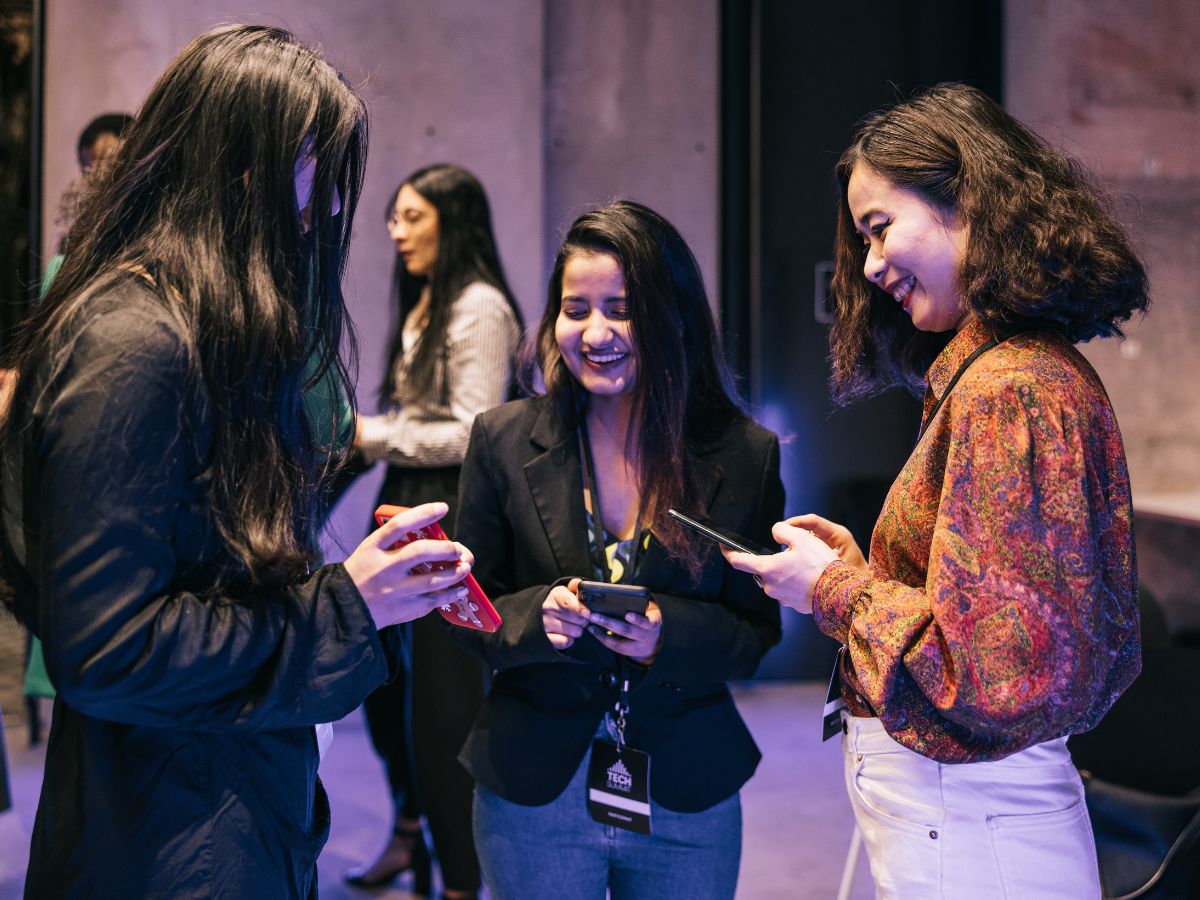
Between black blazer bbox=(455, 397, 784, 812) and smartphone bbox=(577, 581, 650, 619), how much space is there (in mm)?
93

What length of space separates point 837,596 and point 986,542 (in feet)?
0.78

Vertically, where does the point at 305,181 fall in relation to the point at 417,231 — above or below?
below

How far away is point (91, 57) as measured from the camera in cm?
458

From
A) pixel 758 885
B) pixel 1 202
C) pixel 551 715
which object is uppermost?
pixel 1 202

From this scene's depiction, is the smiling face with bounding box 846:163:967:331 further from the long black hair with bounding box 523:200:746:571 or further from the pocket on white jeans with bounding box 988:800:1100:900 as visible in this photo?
the pocket on white jeans with bounding box 988:800:1100:900

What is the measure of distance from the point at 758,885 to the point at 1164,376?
267 centimetres

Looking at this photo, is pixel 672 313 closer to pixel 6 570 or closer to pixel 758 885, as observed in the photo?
pixel 6 570

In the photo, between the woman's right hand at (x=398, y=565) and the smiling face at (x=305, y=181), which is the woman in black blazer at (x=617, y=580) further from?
the smiling face at (x=305, y=181)

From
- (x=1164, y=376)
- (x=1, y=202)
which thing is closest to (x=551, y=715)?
(x=1164, y=376)

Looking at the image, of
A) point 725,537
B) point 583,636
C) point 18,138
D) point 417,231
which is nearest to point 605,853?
point 583,636

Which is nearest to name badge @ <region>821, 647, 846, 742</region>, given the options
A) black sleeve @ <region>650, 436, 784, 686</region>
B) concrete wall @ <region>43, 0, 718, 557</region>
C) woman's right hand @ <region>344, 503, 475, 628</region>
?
black sleeve @ <region>650, 436, 784, 686</region>

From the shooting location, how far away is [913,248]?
1531 millimetres

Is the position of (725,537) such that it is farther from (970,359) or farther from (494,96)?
(494,96)

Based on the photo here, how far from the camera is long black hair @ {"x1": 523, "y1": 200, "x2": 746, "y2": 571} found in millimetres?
2000
